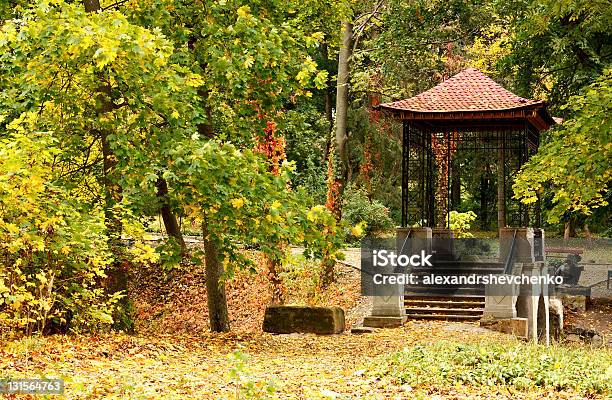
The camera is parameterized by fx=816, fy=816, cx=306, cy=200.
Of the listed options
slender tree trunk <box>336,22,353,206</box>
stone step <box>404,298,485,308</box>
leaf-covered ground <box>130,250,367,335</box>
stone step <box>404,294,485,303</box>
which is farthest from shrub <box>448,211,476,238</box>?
stone step <box>404,298,485,308</box>

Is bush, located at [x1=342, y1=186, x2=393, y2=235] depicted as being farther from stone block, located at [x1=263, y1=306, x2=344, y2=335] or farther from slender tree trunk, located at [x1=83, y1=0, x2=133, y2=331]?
slender tree trunk, located at [x1=83, y1=0, x2=133, y2=331]

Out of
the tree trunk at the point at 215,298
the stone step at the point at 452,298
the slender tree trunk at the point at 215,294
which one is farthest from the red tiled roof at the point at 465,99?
the tree trunk at the point at 215,298

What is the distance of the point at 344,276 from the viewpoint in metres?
23.4

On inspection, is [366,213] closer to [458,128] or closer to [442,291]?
[458,128]

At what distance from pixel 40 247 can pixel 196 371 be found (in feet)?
6.60

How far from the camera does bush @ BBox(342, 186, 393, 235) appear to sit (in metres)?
28.9

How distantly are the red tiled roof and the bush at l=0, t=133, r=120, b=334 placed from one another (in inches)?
432

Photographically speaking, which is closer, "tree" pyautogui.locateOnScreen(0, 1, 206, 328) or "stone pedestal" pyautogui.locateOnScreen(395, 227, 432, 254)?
"tree" pyautogui.locateOnScreen(0, 1, 206, 328)

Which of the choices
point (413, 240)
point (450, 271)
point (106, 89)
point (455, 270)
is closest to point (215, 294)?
point (106, 89)

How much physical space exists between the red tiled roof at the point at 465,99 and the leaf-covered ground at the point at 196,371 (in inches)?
363

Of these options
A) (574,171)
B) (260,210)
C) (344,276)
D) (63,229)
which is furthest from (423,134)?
(63,229)

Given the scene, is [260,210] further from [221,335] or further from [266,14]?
[266,14]

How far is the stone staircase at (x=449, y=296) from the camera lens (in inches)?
706

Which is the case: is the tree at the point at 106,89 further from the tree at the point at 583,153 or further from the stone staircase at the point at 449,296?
the stone staircase at the point at 449,296
